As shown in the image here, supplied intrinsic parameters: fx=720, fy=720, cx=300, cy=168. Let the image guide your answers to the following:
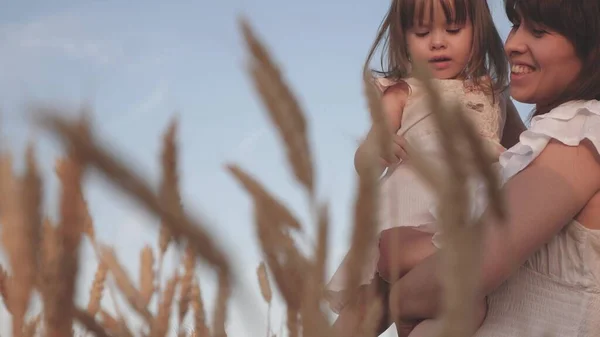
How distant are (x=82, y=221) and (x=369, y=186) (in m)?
0.10

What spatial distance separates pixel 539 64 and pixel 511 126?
116 cm

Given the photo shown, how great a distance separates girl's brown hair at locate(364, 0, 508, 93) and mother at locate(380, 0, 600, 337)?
83 centimetres

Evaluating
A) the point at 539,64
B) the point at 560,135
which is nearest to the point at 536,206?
the point at 560,135

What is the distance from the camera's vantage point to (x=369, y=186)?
0.25 metres

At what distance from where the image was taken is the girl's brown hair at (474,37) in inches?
92.4

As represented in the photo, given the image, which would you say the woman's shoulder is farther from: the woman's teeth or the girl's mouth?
the girl's mouth

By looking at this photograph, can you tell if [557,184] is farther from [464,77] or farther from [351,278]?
[464,77]

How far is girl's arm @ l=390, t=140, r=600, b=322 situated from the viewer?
116 cm

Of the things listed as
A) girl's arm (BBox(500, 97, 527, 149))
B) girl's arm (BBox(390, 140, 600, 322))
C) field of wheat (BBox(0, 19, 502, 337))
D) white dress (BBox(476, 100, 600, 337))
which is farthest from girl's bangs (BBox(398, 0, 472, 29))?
field of wheat (BBox(0, 19, 502, 337))

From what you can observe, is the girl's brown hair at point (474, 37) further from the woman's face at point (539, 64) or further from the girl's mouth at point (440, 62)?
the woman's face at point (539, 64)

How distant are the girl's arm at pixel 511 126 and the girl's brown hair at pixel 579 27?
1.11m

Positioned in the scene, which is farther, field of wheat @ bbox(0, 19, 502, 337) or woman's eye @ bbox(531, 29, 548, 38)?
woman's eye @ bbox(531, 29, 548, 38)

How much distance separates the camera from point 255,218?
32cm

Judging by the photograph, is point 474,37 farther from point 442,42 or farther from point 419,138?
point 419,138
